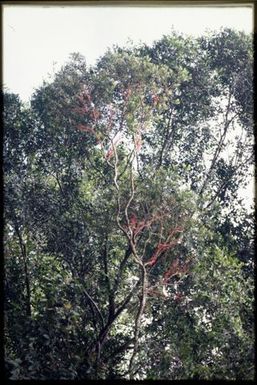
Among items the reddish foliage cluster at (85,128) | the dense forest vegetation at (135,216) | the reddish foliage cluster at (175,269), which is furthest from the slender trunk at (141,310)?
the reddish foliage cluster at (85,128)

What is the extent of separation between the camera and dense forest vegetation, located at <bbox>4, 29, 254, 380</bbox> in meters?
3.41

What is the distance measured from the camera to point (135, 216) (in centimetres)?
358

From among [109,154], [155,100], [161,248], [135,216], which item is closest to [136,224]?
[135,216]

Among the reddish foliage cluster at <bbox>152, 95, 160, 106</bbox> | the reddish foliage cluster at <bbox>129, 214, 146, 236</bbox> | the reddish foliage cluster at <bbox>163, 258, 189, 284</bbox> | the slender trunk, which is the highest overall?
the reddish foliage cluster at <bbox>152, 95, 160, 106</bbox>

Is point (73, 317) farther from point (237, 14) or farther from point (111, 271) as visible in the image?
point (237, 14)

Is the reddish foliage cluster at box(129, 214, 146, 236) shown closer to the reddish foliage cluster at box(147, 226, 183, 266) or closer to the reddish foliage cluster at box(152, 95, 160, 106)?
the reddish foliage cluster at box(147, 226, 183, 266)

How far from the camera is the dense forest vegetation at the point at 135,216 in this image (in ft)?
11.2

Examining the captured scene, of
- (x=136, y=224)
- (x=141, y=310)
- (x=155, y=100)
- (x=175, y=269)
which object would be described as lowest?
(x=141, y=310)

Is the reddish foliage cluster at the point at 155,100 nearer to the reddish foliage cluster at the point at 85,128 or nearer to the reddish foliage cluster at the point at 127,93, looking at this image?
the reddish foliage cluster at the point at 127,93

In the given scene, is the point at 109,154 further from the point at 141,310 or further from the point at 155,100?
the point at 141,310

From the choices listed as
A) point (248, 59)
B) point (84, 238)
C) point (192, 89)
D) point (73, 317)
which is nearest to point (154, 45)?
point (192, 89)

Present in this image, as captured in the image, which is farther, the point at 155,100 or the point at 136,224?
the point at 155,100

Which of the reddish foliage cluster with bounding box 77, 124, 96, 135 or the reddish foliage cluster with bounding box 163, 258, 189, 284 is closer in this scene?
the reddish foliage cluster with bounding box 163, 258, 189, 284

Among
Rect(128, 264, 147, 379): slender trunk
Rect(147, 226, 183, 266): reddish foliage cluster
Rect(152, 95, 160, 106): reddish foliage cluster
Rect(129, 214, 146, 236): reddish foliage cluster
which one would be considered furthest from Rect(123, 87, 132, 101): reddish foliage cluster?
Rect(128, 264, 147, 379): slender trunk
